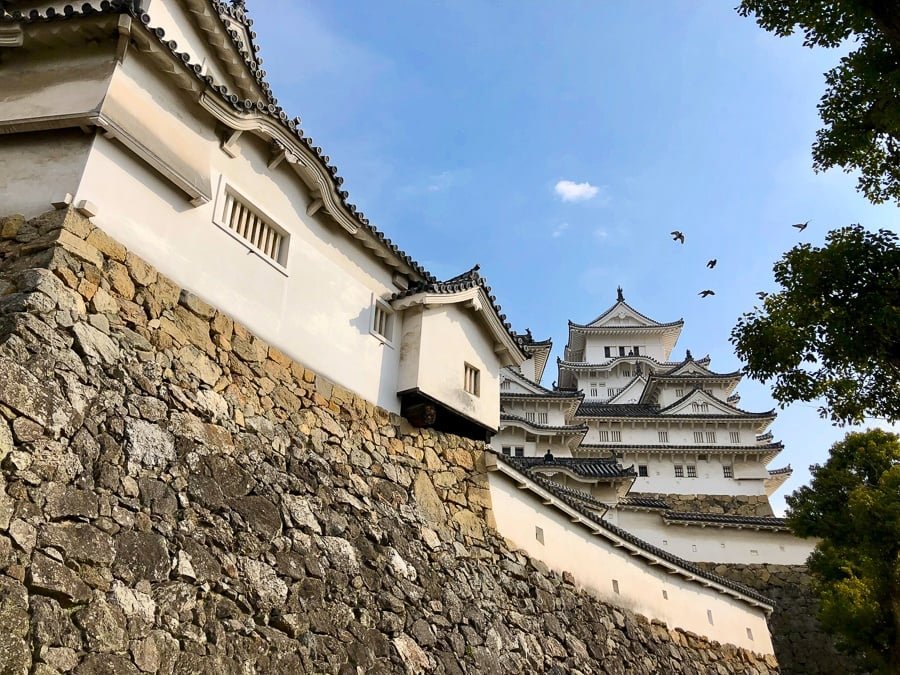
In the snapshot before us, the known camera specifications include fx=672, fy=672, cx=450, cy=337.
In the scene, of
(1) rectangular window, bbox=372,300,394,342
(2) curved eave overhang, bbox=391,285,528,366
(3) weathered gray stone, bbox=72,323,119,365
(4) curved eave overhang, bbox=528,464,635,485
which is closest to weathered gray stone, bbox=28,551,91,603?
(3) weathered gray stone, bbox=72,323,119,365

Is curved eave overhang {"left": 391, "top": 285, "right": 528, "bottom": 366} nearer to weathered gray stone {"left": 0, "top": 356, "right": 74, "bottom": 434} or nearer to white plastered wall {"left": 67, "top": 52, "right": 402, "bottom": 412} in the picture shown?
white plastered wall {"left": 67, "top": 52, "right": 402, "bottom": 412}

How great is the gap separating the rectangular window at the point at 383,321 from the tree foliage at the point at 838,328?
532cm

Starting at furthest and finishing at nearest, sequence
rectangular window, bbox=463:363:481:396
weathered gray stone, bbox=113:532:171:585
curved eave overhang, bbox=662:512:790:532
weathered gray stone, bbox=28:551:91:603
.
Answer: curved eave overhang, bbox=662:512:790:532
rectangular window, bbox=463:363:481:396
weathered gray stone, bbox=113:532:171:585
weathered gray stone, bbox=28:551:91:603

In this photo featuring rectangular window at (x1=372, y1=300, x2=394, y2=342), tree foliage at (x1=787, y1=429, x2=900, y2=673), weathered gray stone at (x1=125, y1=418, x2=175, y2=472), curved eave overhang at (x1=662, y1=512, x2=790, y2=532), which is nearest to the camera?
weathered gray stone at (x1=125, y1=418, x2=175, y2=472)

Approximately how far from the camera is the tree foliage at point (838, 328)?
792cm

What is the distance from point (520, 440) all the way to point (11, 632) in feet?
91.4

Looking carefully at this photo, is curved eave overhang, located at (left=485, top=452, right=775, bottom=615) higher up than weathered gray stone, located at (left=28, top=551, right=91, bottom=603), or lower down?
higher up

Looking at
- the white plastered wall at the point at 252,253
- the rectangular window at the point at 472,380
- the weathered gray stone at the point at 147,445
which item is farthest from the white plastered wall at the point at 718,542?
the weathered gray stone at the point at 147,445

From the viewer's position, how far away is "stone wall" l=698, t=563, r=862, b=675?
66.8 feet

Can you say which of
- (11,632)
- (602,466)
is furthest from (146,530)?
(602,466)

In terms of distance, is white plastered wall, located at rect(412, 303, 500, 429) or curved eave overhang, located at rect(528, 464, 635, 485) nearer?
white plastered wall, located at rect(412, 303, 500, 429)

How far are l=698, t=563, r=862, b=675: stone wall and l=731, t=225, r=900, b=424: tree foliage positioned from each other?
1539cm

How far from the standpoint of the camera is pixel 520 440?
31.7 meters

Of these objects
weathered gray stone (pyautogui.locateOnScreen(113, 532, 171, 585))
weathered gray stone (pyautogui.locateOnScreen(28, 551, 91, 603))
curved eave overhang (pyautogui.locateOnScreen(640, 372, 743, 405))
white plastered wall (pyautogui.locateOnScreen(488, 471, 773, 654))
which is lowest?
weathered gray stone (pyautogui.locateOnScreen(28, 551, 91, 603))
